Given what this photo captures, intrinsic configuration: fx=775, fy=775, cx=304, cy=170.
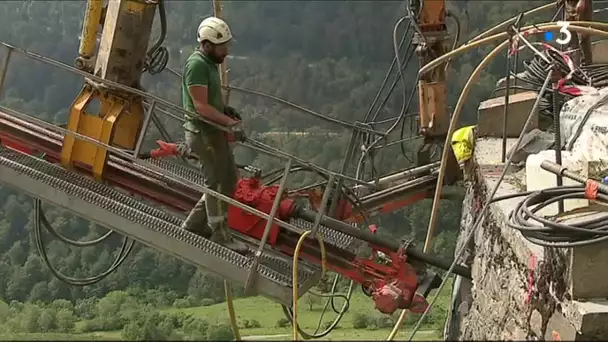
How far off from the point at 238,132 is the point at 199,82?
50 centimetres

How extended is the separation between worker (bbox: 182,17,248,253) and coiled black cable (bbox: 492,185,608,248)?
7.71 feet

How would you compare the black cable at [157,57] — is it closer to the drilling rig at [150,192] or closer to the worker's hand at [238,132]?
the drilling rig at [150,192]

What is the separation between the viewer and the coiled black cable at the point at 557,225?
4485mm

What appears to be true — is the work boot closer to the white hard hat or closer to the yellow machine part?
the yellow machine part

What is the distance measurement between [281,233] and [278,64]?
5507cm

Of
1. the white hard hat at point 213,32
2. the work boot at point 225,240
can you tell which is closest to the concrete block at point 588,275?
A: the work boot at point 225,240

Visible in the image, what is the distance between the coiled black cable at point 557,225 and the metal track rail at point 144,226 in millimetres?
2209

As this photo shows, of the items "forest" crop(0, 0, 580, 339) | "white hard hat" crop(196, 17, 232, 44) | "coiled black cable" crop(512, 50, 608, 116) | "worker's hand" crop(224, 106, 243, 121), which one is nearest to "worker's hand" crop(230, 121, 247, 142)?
"worker's hand" crop(224, 106, 243, 121)

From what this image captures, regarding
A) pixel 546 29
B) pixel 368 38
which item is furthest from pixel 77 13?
pixel 546 29

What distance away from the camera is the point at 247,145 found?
6242 millimetres

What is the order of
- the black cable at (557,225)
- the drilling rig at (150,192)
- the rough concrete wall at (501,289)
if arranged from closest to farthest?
1. the black cable at (557,225)
2. the rough concrete wall at (501,289)
3. the drilling rig at (150,192)

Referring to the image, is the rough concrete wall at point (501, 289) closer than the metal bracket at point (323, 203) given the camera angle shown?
Yes

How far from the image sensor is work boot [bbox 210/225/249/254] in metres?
6.51

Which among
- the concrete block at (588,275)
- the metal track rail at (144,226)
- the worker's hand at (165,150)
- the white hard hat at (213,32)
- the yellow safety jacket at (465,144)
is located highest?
the white hard hat at (213,32)
